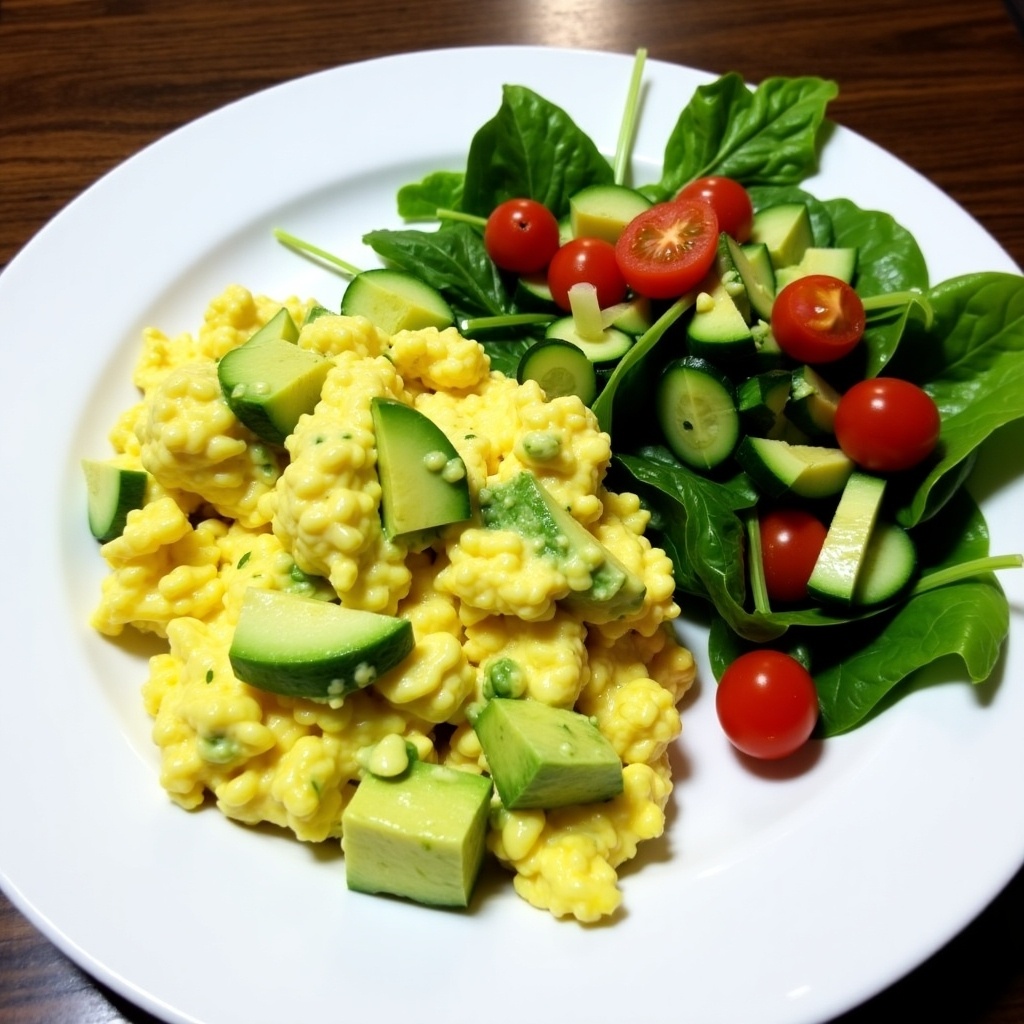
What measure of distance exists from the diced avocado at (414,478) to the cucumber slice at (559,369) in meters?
0.67

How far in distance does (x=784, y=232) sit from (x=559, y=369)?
984mm

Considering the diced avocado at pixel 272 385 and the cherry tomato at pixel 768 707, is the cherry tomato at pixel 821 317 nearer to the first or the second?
the cherry tomato at pixel 768 707

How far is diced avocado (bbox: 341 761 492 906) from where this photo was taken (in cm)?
190

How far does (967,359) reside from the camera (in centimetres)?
282

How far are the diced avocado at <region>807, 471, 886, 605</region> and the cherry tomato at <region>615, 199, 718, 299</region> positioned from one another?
78cm

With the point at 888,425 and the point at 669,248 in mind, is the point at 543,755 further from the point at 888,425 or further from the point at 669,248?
the point at 669,248

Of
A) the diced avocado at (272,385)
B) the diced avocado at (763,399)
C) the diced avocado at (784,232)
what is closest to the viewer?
the diced avocado at (272,385)

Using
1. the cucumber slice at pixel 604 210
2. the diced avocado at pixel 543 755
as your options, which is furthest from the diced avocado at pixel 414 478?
the cucumber slice at pixel 604 210

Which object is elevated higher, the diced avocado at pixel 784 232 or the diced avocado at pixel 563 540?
the diced avocado at pixel 784 232

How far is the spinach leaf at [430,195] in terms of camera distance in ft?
10.8

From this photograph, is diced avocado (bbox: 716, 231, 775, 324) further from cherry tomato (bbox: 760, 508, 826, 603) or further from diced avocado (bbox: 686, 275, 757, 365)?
cherry tomato (bbox: 760, 508, 826, 603)

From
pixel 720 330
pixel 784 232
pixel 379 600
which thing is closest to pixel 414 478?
pixel 379 600

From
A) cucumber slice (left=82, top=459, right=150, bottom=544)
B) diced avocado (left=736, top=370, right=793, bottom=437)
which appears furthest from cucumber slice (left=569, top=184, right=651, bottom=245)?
cucumber slice (left=82, top=459, right=150, bottom=544)

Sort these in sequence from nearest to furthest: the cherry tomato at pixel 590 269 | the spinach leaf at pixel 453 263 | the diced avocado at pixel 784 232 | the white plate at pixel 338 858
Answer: the white plate at pixel 338 858, the cherry tomato at pixel 590 269, the diced avocado at pixel 784 232, the spinach leaf at pixel 453 263
